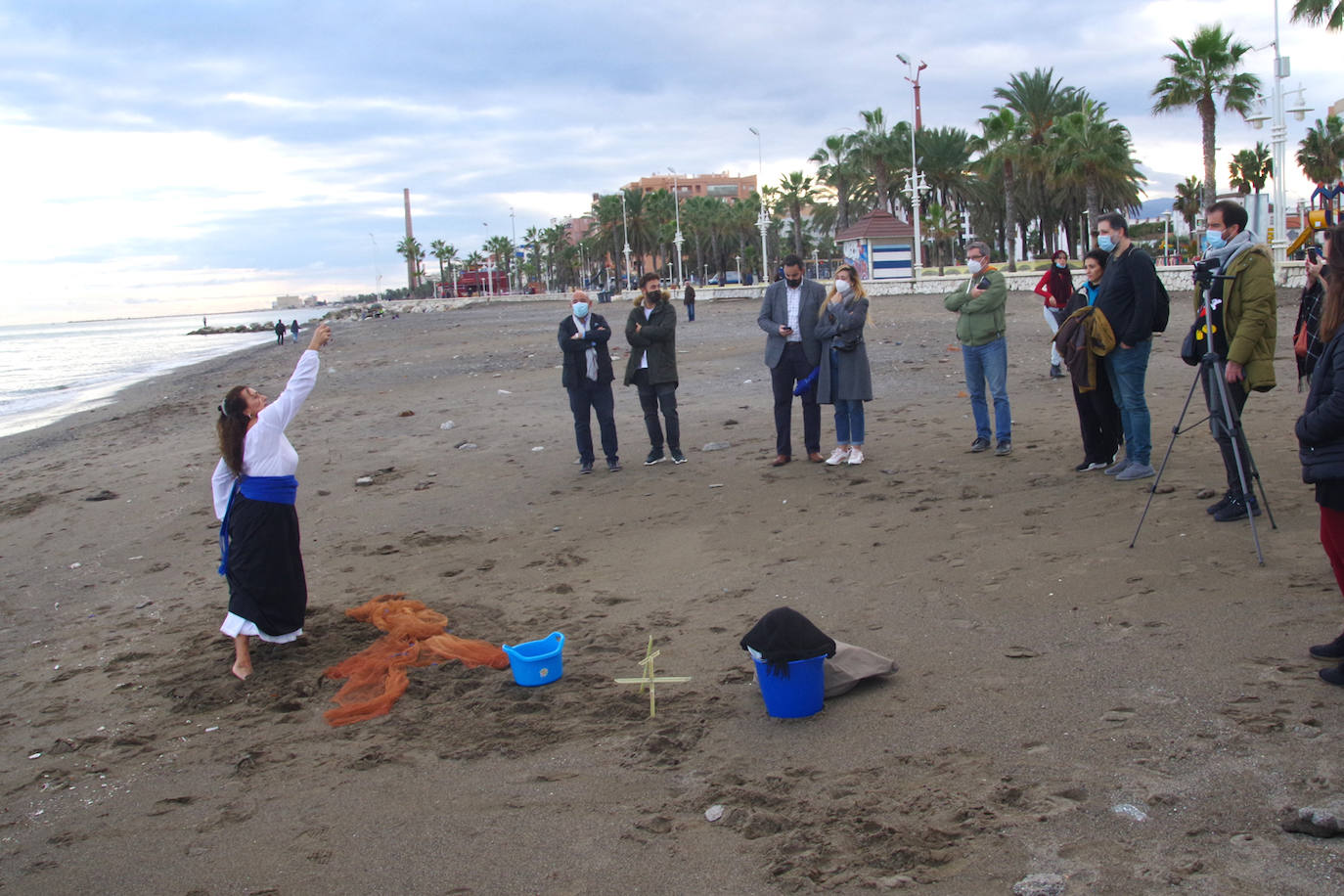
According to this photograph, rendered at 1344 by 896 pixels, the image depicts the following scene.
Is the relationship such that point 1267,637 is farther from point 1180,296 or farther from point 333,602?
point 1180,296

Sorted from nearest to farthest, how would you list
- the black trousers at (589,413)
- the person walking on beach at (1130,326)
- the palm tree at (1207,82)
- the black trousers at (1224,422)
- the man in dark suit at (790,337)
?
the black trousers at (1224,422) → the person walking on beach at (1130,326) → the man in dark suit at (790,337) → the black trousers at (589,413) → the palm tree at (1207,82)

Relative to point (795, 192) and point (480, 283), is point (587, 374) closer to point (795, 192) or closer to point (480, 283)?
point (795, 192)

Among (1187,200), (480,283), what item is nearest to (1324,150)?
(1187,200)

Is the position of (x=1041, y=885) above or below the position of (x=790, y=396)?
below

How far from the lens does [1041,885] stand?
256 cm

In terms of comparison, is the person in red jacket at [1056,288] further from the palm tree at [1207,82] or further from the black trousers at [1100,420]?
the palm tree at [1207,82]

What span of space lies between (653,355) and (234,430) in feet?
15.1

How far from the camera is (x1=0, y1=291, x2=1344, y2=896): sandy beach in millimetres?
2912

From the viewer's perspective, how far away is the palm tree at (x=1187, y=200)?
76250 mm

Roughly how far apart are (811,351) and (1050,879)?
20.5 feet

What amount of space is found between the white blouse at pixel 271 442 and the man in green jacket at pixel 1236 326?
16.4ft

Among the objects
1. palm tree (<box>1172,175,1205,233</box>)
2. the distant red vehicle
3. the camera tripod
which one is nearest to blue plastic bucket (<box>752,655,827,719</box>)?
the camera tripod

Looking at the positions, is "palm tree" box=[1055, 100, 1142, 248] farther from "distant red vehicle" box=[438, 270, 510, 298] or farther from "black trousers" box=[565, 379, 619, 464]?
"distant red vehicle" box=[438, 270, 510, 298]

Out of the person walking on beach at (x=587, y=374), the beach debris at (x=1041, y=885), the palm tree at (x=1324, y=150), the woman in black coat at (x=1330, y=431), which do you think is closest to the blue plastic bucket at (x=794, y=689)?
the beach debris at (x=1041, y=885)
